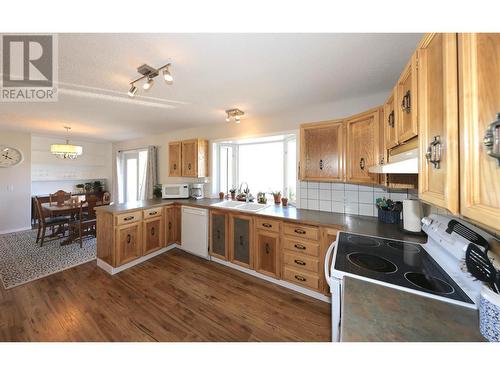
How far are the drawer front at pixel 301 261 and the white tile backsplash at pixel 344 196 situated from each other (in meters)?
0.75

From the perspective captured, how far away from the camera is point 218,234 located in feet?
8.94

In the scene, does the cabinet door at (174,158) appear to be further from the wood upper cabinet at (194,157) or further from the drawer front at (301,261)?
the drawer front at (301,261)

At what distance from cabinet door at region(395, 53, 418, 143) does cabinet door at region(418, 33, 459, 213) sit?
9cm

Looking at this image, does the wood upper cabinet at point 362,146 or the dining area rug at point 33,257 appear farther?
the dining area rug at point 33,257

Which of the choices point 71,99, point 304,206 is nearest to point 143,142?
point 71,99

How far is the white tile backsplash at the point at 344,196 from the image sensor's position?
82.5 inches

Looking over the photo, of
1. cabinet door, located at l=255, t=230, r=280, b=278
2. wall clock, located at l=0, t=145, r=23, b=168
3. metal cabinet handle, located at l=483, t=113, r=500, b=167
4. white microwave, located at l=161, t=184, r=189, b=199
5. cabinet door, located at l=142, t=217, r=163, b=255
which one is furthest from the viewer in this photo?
wall clock, located at l=0, t=145, r=23, b=168

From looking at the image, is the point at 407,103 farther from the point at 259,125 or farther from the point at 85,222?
the point at 85,222

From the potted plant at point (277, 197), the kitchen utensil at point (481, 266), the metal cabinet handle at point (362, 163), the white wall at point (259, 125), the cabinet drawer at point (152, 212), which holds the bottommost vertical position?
the cabinet drawer at point (152, 212)

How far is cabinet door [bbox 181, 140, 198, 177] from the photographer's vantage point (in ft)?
10.9

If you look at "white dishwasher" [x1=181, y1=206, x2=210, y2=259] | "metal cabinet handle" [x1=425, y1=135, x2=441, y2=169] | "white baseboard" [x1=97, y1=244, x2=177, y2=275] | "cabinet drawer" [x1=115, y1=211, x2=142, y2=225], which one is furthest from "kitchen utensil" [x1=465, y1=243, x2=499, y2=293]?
"white baseboard" [x1=97, y1=244, x2=177, y2=275]

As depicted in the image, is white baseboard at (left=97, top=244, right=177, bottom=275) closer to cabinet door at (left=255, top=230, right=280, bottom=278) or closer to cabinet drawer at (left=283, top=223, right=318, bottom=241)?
cabinet door at (left=255, top=230, right=280, bottom=278)

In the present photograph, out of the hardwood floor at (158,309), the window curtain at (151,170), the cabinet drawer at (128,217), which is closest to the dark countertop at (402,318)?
the hardwood floor at (158,309)

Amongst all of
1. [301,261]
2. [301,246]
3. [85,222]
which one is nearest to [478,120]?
[301,246]
